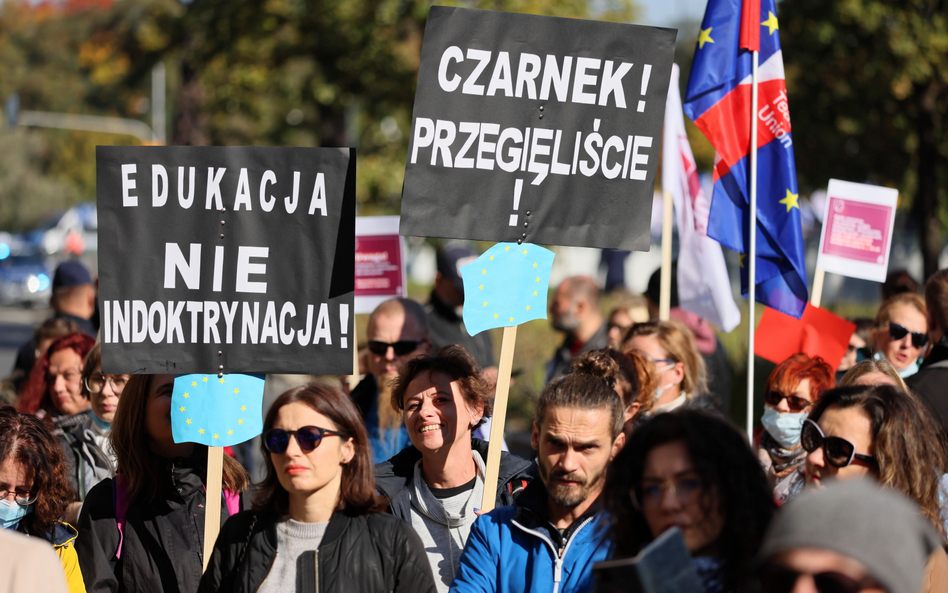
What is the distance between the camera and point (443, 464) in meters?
3.44

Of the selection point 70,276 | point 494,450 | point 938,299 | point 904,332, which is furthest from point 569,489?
point 70,276

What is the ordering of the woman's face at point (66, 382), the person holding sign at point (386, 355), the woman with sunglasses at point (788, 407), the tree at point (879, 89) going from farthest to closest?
the tree at point (879, 89) < the person holding sign at point (386, 355) < the woman's face at point (66, 382) < the woman with sunglasses at point (788, 407)

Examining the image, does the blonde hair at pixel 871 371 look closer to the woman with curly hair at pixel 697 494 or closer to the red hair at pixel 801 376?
the red hair at pixel 801 376

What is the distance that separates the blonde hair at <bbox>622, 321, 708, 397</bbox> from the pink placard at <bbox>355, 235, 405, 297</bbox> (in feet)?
6.04

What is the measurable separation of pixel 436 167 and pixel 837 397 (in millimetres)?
1601

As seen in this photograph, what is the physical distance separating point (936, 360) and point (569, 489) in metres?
2.37

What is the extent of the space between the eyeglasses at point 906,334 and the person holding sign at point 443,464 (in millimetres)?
2397

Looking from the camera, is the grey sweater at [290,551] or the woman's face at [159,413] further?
the woman's face at [159,413]

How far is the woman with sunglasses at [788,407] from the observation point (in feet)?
12.9

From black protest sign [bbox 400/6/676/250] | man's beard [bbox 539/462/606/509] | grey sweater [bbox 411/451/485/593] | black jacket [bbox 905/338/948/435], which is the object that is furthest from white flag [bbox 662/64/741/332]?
man's beard [bbox 539/462/606/509]

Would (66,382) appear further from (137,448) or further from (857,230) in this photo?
(857,230)

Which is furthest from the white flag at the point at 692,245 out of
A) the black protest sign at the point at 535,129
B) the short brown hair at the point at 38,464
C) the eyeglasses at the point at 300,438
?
the short brown hair at the point at 38,464

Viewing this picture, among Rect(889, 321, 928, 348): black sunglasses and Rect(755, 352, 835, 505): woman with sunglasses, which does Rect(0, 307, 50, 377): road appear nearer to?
Rect(889, 321, 928, 348): black sunglasses

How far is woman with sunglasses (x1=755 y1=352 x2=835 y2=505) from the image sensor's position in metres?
3.94
